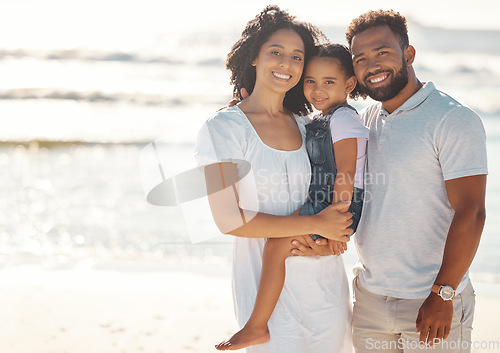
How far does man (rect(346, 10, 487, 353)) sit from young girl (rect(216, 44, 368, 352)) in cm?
11

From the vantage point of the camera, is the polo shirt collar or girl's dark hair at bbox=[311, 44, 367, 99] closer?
the polo shirt collar

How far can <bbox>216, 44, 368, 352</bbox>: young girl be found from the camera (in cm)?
272

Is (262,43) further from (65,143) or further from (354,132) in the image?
(65,143)

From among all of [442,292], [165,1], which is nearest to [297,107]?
[442,292]

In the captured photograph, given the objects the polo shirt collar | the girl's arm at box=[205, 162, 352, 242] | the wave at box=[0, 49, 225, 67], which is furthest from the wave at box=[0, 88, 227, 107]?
the girl's arm at box=[205, 162, 352, 242]

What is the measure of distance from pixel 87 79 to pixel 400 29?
15100mm

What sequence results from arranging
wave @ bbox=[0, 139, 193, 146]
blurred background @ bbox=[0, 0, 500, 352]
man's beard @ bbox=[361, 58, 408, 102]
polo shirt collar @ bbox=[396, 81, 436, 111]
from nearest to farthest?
polo shirt collar @ bbox=[396, 81, 436, 111]
man's beard @ bbox=[361, 58, 408, 102]
blurred background @ bbox=[0, 0, 500, 352]
wave @ bbox=[0, 139, 193, 146]

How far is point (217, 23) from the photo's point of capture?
1864 cm

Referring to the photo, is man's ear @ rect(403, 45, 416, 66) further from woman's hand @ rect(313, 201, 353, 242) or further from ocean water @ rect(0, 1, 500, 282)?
ocean water @ rect(0, 1, 500, 282)

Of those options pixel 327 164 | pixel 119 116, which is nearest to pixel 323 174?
pixel 327 164

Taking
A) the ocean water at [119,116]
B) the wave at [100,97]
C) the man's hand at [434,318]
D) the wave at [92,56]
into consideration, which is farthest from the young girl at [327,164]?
the wave at [92,56]

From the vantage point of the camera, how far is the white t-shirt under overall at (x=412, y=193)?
Result: 2703mm

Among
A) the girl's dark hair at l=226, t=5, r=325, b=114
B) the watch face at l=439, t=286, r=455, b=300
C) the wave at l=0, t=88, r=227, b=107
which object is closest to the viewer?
the watch face at l=439, t=286, r=455, b=300

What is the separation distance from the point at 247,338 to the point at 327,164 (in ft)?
3.18
